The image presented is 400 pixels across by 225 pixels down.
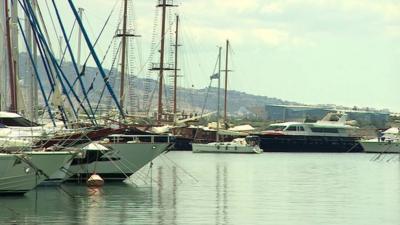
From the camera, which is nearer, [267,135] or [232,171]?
[232,171]

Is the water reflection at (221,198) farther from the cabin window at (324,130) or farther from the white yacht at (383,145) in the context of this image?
the cabin window at (324,130)

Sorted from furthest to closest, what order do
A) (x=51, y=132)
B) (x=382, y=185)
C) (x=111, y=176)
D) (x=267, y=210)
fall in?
(x=382, y=185) → (x=111, y=176) → (x=51, y=132) → (x=267, y=210)

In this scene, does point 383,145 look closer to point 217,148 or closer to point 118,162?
point 217,148

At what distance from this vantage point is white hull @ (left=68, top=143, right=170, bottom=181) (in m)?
63.9

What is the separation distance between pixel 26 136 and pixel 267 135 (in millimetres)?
121417

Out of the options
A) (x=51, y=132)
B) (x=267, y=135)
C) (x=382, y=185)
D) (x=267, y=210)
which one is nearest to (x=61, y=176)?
(x=51, y=132)

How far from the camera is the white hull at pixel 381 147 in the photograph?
155 m

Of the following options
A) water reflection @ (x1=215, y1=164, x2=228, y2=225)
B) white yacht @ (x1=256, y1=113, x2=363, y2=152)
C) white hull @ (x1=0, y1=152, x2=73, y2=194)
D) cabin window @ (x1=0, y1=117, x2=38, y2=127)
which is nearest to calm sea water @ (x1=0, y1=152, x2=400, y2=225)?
water reflection @ (x1=215, y1=164, x2=228, y2=225)

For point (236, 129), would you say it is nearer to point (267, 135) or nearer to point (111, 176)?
point (267, 135)

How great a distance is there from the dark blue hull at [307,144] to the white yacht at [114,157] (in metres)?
104

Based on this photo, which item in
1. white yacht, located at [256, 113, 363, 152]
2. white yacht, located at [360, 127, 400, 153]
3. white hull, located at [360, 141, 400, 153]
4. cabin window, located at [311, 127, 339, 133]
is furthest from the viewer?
cabin window, located at [311, 127, 339, 133]

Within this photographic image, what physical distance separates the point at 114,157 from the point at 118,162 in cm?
68

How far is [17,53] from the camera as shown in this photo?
68375 mm

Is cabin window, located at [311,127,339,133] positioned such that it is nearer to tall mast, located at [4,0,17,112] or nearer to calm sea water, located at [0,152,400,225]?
calm sea water, located at [0,152,400,225]
